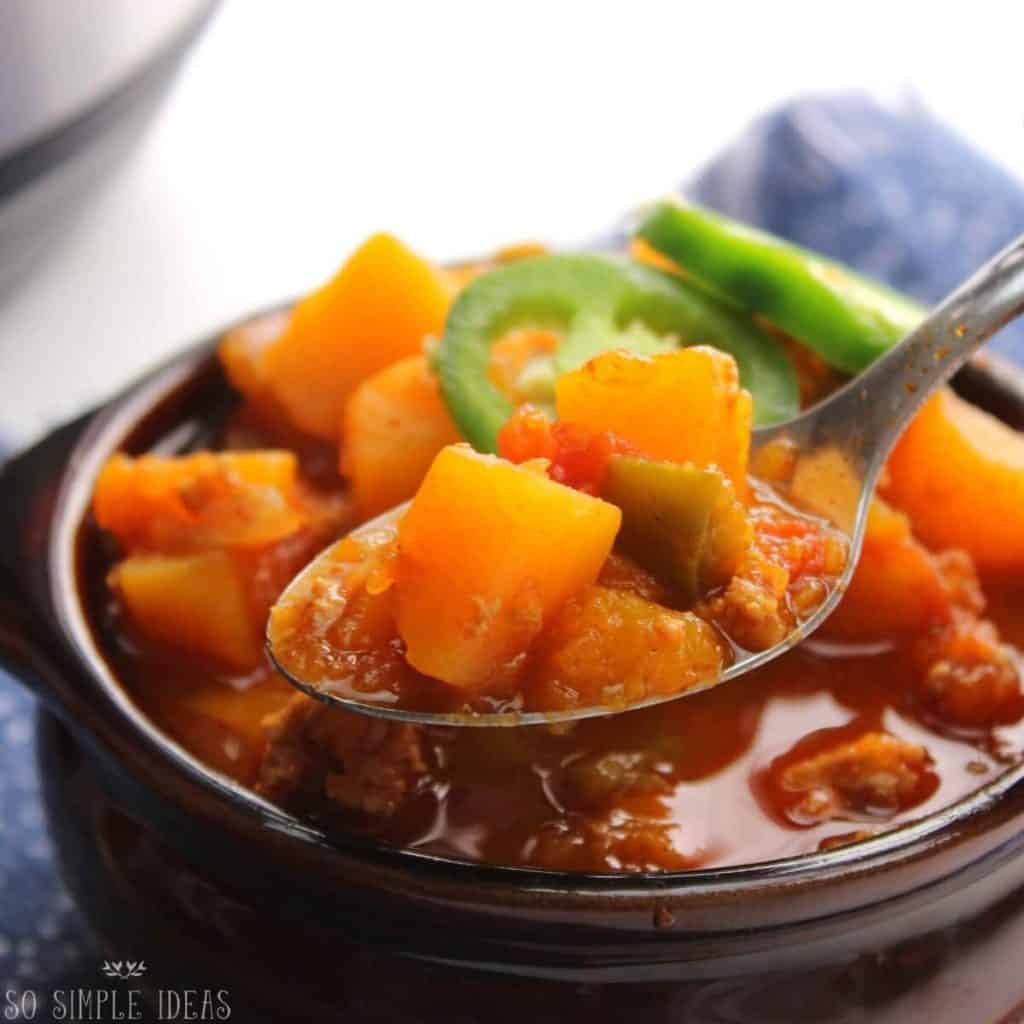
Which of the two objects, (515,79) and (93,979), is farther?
(515,79)

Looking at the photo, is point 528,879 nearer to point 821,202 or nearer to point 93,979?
point 93,979

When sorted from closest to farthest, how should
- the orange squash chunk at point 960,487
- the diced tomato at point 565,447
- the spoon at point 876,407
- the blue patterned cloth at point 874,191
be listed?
the diced tomato at point 565,447, the spoon at point 876,407, the orange squash chunk at point 960,487, the blue patterned cloth at point 874,191

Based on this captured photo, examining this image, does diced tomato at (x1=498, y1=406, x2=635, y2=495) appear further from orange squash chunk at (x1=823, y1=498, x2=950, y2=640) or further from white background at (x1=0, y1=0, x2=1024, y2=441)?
white background at (x1=0, y1=0, x2=1024, y2=441)

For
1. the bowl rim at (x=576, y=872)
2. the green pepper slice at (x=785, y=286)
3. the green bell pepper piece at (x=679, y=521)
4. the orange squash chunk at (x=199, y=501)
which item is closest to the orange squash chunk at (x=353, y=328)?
the orange squash chunk at (x=199, y=501)

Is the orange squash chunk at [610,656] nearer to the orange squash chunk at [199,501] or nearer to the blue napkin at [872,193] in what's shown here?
the orange squash chunk at [199,501]

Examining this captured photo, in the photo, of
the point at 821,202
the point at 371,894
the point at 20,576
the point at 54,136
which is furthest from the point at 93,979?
A: the point at 821,202
